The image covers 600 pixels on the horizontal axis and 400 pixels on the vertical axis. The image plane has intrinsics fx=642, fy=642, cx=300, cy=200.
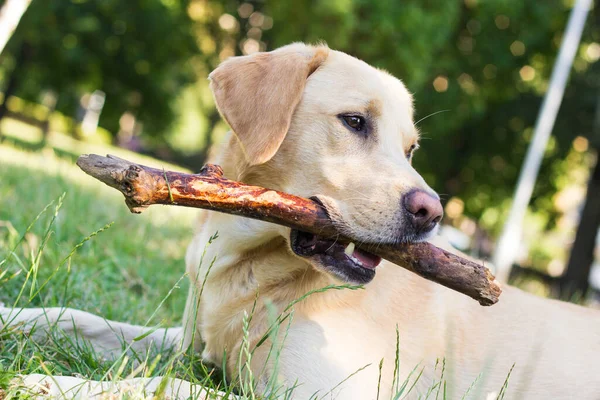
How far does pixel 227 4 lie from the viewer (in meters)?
21.6

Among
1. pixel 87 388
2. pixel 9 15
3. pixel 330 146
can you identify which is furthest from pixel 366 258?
pixel 9 15

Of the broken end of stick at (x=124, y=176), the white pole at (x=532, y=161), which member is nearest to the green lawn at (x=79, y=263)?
the broken end of stick at (x=124, y=176)

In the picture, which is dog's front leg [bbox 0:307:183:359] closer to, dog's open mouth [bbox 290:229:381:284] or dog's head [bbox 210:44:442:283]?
dog's open mouth [bbox 290:229:381:284]

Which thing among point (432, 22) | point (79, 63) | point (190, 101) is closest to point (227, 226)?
point (432, 22)

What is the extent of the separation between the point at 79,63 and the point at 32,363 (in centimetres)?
2018

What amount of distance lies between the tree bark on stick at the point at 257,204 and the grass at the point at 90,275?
239mm

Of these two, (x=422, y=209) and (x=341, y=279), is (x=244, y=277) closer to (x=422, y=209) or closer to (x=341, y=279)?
(x=341, y=279)

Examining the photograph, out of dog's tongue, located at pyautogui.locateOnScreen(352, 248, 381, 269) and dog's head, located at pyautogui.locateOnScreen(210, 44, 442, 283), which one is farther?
dog's tongue, located at pyautogui.locateOnScreen(352, 248, 381, 269)

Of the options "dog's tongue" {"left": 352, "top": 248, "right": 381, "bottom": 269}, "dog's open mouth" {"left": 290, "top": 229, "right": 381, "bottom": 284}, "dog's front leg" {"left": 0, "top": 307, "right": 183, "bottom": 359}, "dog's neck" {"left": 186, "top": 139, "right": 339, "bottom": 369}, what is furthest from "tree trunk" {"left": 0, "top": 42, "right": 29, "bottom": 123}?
"dog's tongue" {"left": 352, "top": 248, "right": 381, "bottom": 269}

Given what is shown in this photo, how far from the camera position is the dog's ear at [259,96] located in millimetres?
2973

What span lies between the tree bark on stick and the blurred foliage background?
11511 mm

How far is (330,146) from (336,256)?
56cm

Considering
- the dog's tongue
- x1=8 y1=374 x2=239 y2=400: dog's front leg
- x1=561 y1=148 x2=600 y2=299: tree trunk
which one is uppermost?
the dog's tongue

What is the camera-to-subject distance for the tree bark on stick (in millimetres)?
2201
